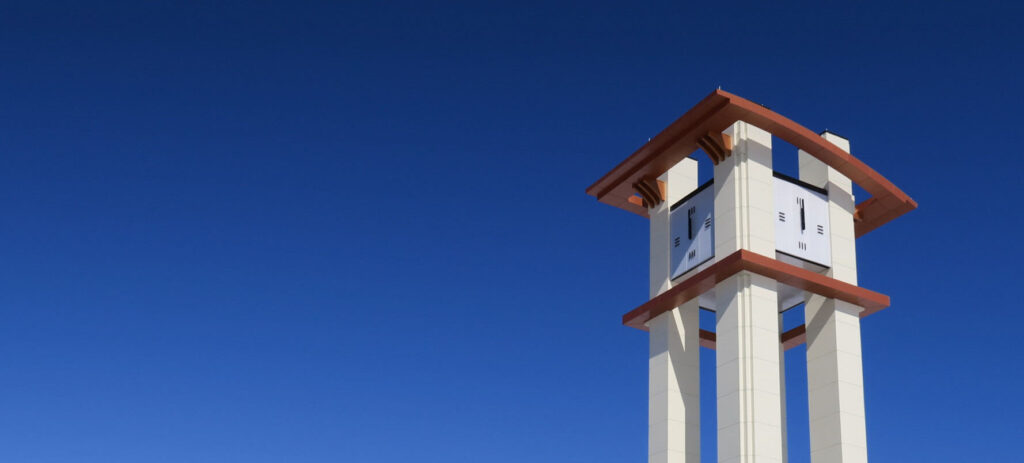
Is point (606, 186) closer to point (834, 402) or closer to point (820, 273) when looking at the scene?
point (820, 273)

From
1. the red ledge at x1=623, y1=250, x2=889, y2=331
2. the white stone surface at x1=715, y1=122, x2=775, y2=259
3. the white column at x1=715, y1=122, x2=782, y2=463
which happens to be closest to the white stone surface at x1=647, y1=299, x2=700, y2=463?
the red ledge at x1=623, y1=250, x2=889, y2=331

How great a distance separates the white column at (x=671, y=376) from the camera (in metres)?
37.2

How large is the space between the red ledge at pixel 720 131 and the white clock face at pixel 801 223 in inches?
55.2

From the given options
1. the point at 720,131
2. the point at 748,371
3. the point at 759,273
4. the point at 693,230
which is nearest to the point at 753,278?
the point at 759,273

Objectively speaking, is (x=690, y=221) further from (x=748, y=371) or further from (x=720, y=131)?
(x=748, y=371)

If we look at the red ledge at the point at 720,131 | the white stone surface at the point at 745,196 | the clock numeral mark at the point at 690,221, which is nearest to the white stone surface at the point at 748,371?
the white stone surface at the point at 745,196

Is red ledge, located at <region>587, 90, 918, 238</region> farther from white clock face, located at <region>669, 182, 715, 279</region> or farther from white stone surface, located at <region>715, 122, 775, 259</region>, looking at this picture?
white clock face, located at <region>669, 182, 715, 279</region>

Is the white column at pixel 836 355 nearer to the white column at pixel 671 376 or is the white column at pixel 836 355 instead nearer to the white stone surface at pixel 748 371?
the white stone surface at pixel 748 371

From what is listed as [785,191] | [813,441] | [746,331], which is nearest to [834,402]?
[813,441]

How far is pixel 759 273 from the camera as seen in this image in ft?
117

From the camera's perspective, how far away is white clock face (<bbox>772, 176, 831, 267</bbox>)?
37594 mm

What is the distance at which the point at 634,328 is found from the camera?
133ft

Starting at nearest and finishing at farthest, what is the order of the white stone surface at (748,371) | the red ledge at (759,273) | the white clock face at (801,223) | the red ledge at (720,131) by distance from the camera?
the white stone surface at (748,371) → the red ledge at (759,273) → the red ledge at (720,131) → the white clock face at (801,223)

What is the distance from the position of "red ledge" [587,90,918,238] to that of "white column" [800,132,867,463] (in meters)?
1.11
